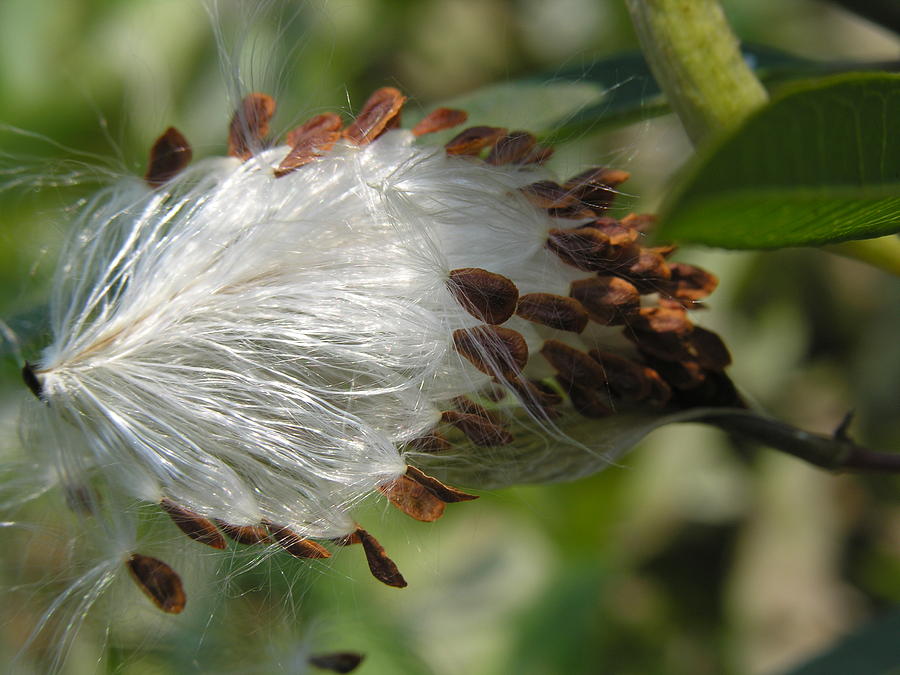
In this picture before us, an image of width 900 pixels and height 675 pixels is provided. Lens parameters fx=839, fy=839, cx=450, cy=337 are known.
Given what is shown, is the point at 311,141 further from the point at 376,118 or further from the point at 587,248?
the point at 587,248

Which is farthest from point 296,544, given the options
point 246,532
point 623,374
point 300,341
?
point 623,374

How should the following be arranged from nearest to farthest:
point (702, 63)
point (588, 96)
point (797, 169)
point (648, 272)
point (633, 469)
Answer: point (797, 169) < point (702, 63) < point (648, 272) < point (588, 96) < point (633, 469)

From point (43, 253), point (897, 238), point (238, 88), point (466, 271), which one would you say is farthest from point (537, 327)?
point (43, 253)

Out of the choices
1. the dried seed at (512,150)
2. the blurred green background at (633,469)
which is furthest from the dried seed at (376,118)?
the blurred green background at (633,469)

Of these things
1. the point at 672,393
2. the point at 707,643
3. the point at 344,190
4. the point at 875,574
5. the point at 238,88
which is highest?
the point at 238,88

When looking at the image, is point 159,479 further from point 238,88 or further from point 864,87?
point 864,87

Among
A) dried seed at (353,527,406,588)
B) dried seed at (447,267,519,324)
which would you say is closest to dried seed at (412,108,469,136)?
dried seed at (447,267,519,324)

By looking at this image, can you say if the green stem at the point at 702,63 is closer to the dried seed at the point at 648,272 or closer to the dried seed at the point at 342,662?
the dried seed at the point at 648,272
